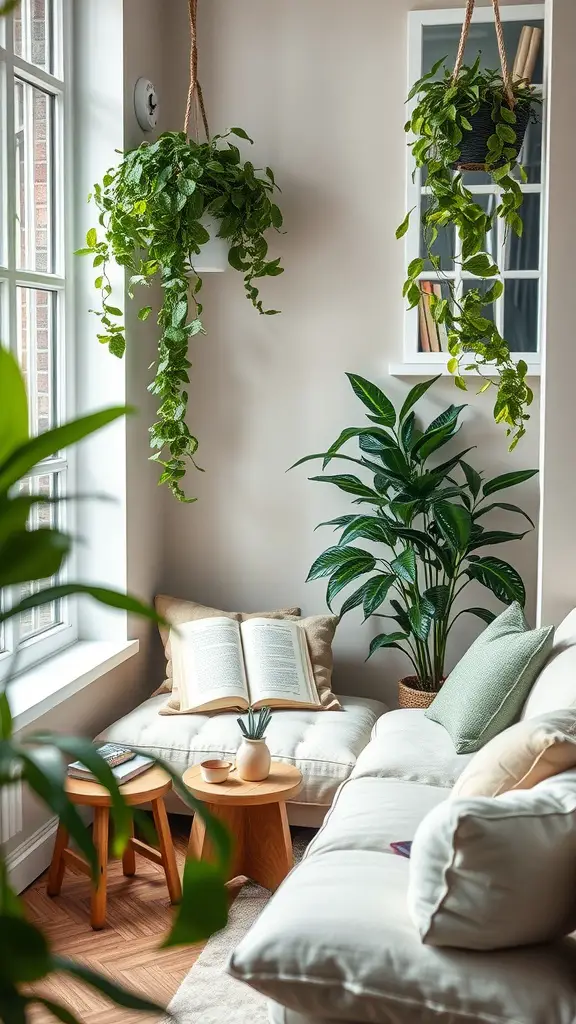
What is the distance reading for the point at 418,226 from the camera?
372cm

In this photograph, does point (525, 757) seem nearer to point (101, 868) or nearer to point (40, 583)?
point (101, 868)

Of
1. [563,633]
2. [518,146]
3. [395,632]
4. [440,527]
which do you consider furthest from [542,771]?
[518,146]

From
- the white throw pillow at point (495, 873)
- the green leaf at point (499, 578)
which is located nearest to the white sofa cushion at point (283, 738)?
the green leaf at point (499, 578)

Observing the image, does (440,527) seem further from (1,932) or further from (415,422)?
(1,932)

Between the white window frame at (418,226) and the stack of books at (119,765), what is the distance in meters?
1.72

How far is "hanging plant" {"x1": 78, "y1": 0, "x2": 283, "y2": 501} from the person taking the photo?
3346mm

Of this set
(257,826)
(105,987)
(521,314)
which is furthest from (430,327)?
(105,987)

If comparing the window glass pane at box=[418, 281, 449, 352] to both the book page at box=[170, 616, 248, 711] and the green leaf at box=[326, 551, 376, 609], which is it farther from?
the book page at box=[170, 616, 248, 711]

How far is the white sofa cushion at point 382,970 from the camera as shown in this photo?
5.02 feet

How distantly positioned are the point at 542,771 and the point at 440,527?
1.62 meters

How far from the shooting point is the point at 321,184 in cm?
381

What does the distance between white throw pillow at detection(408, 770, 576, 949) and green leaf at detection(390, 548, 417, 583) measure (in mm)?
1719

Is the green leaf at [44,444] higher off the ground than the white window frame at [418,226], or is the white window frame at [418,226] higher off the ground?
the white window frame at [418,226]

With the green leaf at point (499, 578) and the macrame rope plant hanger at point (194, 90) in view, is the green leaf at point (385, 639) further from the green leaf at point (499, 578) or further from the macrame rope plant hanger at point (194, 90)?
the macrame rope plant hanger at point (194, 90)
